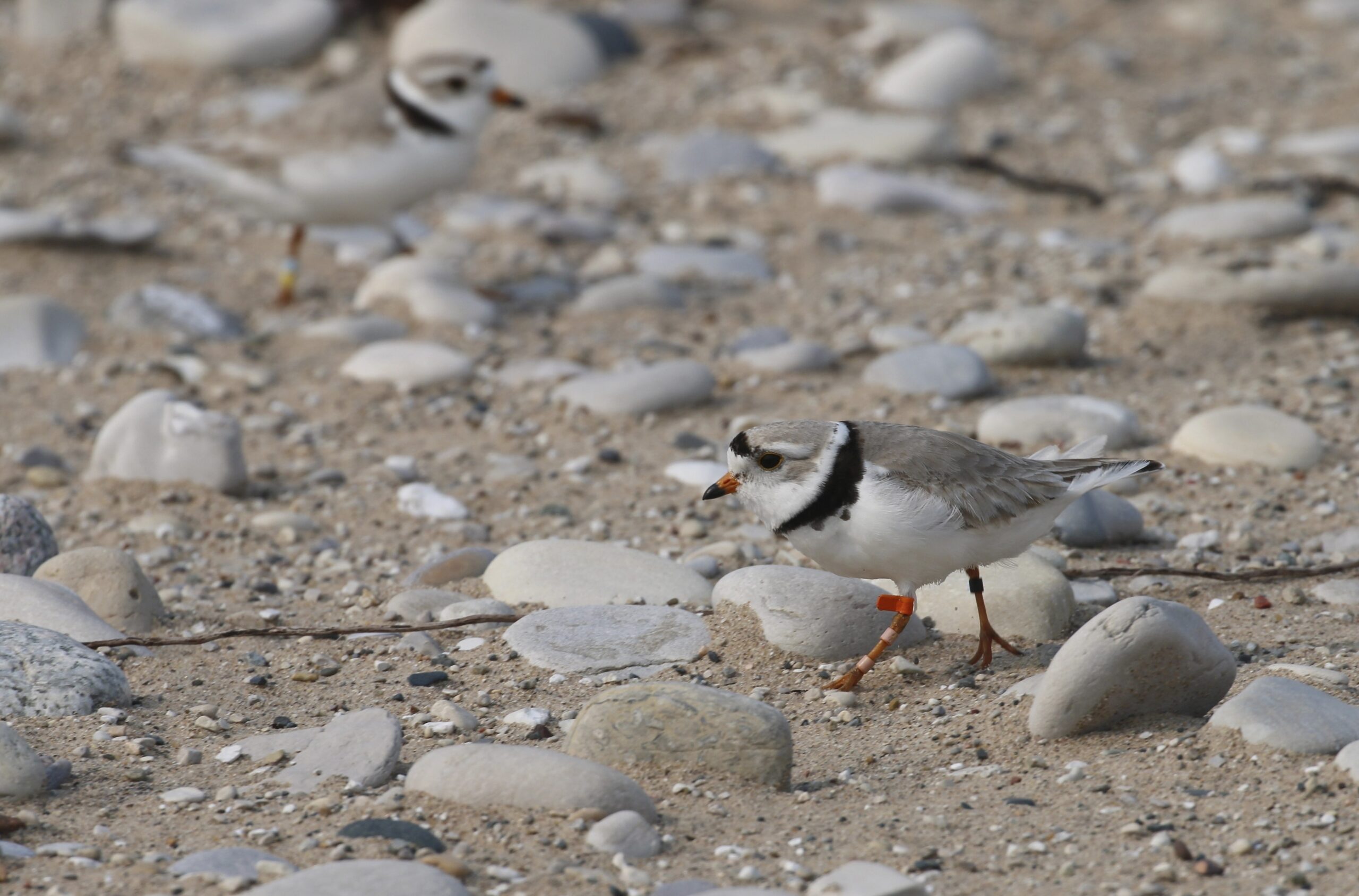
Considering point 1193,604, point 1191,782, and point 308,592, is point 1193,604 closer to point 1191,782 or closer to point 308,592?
point 1191,782

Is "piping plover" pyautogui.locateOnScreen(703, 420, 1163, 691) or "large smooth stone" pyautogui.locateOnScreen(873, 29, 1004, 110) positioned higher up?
"piping plover" pyautogui.locateOnScreen(703, 420, 1163, 691)

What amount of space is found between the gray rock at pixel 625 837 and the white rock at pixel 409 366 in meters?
3.79

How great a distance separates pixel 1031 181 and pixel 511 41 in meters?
3.87

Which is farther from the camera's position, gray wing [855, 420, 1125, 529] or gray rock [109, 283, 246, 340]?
gray rock [109, 283, 246, 340]

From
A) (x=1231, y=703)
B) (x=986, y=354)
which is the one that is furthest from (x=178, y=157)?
(x=1231, y=703)

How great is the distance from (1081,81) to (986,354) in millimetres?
4910

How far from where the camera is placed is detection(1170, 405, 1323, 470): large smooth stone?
213 inches

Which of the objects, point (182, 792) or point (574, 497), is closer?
point (182, 792)

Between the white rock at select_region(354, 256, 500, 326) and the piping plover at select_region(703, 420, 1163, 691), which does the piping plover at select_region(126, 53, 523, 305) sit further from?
the piping plover at select_region(703, 420, 1163, 691)

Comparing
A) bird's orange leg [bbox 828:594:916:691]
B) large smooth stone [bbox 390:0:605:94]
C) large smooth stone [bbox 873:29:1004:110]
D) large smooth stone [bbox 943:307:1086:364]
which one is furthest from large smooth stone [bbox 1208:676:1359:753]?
large smooth stone [bbox 390:0:605:94]

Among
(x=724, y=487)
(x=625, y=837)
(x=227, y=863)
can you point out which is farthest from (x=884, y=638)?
(x=227, y=863)

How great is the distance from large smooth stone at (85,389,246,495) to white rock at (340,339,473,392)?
1.00m

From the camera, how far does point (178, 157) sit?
26.2ft

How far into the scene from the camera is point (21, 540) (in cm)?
470
